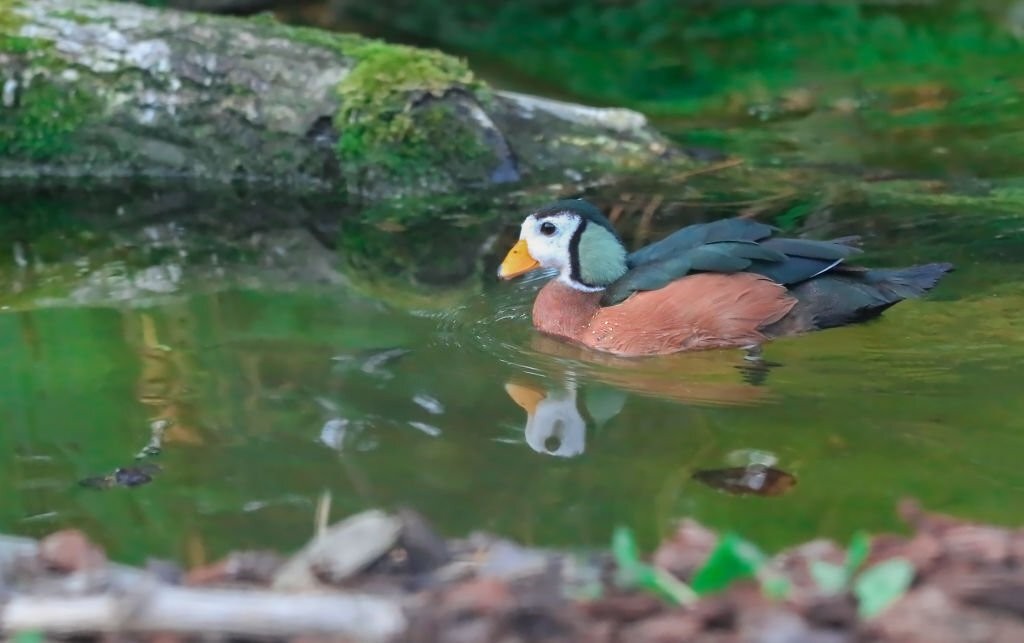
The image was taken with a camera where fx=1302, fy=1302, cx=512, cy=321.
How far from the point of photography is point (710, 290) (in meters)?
5.48

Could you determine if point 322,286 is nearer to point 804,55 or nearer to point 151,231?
point 151,231

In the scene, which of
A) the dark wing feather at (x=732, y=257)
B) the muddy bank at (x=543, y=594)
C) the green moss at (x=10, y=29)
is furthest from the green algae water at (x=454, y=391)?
the green moss at (x=10, y=29)

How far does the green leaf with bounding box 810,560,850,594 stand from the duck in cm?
262

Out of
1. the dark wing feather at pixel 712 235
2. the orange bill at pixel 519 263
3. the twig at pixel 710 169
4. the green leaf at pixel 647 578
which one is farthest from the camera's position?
the twig at pixel 710 169

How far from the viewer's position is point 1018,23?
14.3 meters

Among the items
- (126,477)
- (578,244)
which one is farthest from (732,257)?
(126,477)

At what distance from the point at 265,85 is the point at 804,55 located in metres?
6.22

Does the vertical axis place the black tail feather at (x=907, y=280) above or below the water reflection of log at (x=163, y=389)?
above

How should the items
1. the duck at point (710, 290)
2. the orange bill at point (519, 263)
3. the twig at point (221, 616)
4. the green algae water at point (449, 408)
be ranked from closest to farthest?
the twig at point (221, 616)
the green algae water at point (449, 408)
the duck at point (710, 290)
the orange bill at point (519, 263)

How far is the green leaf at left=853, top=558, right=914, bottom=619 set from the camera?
2680mm

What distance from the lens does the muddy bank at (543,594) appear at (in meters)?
2.64

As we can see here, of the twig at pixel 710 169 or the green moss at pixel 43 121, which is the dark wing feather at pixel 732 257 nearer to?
the twig at pixel 710 169

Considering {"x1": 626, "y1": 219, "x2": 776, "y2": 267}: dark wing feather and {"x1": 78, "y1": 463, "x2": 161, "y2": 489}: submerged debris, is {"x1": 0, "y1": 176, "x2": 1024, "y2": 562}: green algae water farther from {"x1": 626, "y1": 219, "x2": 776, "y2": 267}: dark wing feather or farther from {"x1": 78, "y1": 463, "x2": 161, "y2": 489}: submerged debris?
{"x1": 626, "y1": 219, "x2": 776, "y2": 267}: dark wing feather

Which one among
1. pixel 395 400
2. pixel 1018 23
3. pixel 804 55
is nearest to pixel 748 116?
pixel 804 55
